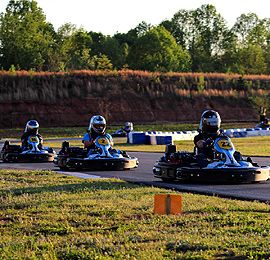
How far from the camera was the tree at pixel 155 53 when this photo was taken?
348 ft

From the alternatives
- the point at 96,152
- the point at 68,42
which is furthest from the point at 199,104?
the point at 96,152

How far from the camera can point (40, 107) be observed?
243 feet

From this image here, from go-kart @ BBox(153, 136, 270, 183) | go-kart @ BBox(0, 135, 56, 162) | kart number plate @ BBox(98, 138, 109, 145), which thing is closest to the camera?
go-kart @ BBox(153, 136, 270, 183)

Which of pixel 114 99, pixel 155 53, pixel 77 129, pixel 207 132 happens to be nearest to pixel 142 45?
pixel 155 53

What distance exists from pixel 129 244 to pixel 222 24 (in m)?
118

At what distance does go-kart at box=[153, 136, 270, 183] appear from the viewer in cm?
1572

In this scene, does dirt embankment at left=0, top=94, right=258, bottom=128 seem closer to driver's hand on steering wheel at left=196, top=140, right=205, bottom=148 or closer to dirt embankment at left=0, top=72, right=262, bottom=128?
dirt embankment at left=0, top=72, right=262, bottom=128

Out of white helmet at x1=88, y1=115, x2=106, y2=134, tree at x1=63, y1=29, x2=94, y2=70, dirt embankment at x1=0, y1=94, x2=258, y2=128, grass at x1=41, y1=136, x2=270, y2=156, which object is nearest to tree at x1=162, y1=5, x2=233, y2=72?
tree at x1=63, y1=29, x2=94, y2=70

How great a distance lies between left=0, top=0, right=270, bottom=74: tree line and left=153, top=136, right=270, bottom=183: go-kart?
69.7 m

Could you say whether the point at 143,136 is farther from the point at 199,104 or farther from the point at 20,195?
the point at 199,104

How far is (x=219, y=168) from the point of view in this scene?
51.9ft

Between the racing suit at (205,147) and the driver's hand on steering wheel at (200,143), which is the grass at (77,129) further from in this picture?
the driver's hand on steering wheel at (200,143)

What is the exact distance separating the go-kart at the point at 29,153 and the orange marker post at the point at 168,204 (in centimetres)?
1538

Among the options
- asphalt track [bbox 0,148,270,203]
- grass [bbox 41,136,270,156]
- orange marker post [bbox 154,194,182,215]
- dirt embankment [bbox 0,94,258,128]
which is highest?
dirt embankment [bbox 0,94,258,128]
